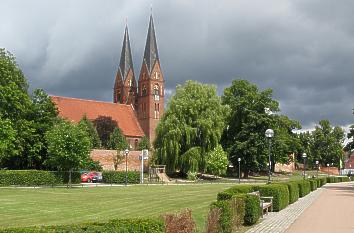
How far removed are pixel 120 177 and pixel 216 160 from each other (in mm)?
12358

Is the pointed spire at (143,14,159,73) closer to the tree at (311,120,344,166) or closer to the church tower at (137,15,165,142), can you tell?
the church tower at (137,15,165,142)

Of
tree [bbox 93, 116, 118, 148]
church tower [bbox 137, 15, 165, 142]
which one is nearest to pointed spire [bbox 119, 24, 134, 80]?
church tower [bbox 137, 15, 165, 142]

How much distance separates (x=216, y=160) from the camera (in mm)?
57812

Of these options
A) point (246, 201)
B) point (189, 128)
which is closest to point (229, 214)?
point (246, 201)

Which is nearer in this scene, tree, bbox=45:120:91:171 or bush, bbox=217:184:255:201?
bush, bbox=217:184:255:201

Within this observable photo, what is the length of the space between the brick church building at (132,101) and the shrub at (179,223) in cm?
8591

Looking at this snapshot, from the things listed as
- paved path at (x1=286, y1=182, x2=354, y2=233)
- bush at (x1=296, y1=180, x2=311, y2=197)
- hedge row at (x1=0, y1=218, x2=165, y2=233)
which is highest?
hedge row at (x1=0, y1=218, x2=165, y2=233)

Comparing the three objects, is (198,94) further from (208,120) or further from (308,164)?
(308,164)

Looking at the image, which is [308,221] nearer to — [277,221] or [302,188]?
[277,221]

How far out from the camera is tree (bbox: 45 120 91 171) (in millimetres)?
43625

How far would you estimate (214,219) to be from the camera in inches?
403

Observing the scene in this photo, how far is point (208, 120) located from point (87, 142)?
52.4 feet

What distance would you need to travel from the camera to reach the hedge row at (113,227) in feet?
18.1

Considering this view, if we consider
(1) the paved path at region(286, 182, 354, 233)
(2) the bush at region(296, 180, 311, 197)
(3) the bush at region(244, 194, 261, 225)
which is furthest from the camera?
(2) the bush at region(296, 180, 311, 197)
